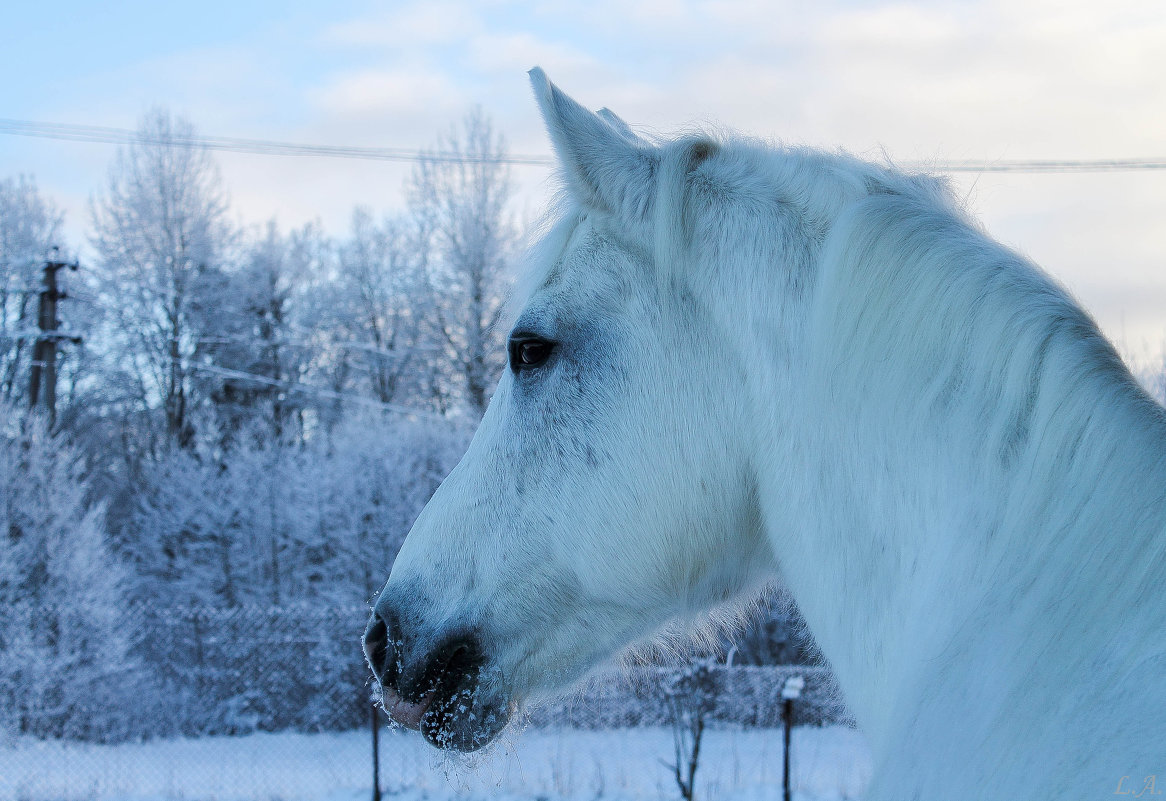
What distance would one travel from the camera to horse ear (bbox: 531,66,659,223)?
1.40 metres

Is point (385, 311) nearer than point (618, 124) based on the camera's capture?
No

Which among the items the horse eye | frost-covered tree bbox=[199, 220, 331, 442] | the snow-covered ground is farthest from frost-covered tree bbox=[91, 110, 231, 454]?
the horse eye

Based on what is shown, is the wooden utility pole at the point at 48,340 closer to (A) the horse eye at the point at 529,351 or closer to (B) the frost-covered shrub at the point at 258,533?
(B) the frost-covered shrub at the point at 258,533

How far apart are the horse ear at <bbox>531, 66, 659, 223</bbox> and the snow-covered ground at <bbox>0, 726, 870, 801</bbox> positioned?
21.8ft

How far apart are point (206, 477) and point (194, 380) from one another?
5053 mm

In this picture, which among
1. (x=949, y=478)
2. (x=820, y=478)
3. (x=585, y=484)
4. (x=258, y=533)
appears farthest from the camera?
(x=258, y=533)

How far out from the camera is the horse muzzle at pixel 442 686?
142 cm

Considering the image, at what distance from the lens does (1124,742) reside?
28.9 inches

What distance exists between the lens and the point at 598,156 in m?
1.42

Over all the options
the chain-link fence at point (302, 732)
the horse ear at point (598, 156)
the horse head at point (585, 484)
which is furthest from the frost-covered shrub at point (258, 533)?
the horse ear at point (598, 156)

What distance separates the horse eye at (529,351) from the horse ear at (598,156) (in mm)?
254

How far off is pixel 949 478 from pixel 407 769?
9.37 m

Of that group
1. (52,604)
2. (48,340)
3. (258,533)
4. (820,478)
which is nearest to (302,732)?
(52,604)

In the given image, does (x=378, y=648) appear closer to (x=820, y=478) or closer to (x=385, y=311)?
(x=820, y=478)
